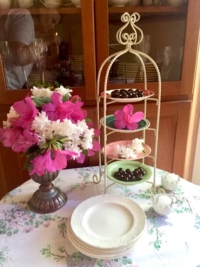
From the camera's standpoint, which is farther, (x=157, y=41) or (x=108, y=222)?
(x=157, y=41)

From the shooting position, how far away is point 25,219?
88 centimetres

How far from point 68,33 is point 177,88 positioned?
21.2 inches

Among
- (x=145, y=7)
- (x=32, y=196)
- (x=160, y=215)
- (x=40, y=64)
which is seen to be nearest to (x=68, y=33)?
(x=40, y=64)

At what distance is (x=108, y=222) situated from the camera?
812 mm

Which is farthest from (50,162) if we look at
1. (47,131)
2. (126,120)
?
(126,120)

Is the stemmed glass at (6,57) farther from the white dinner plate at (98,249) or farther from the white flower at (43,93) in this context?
the white dinner plate at (98,249)

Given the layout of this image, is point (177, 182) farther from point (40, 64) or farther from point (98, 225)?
point (40, 64)

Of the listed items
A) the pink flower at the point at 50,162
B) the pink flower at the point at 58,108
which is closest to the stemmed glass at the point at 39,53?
the pink flower at the point at 58,108

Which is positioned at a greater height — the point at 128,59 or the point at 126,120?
the point at 128,59

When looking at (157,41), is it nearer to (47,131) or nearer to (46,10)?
(46,10)

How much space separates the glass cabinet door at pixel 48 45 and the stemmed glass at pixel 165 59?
12.7 inches

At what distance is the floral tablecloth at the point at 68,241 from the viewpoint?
0.71m

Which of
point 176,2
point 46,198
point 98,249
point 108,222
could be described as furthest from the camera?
point 176,2

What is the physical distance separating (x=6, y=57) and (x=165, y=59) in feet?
2.32
